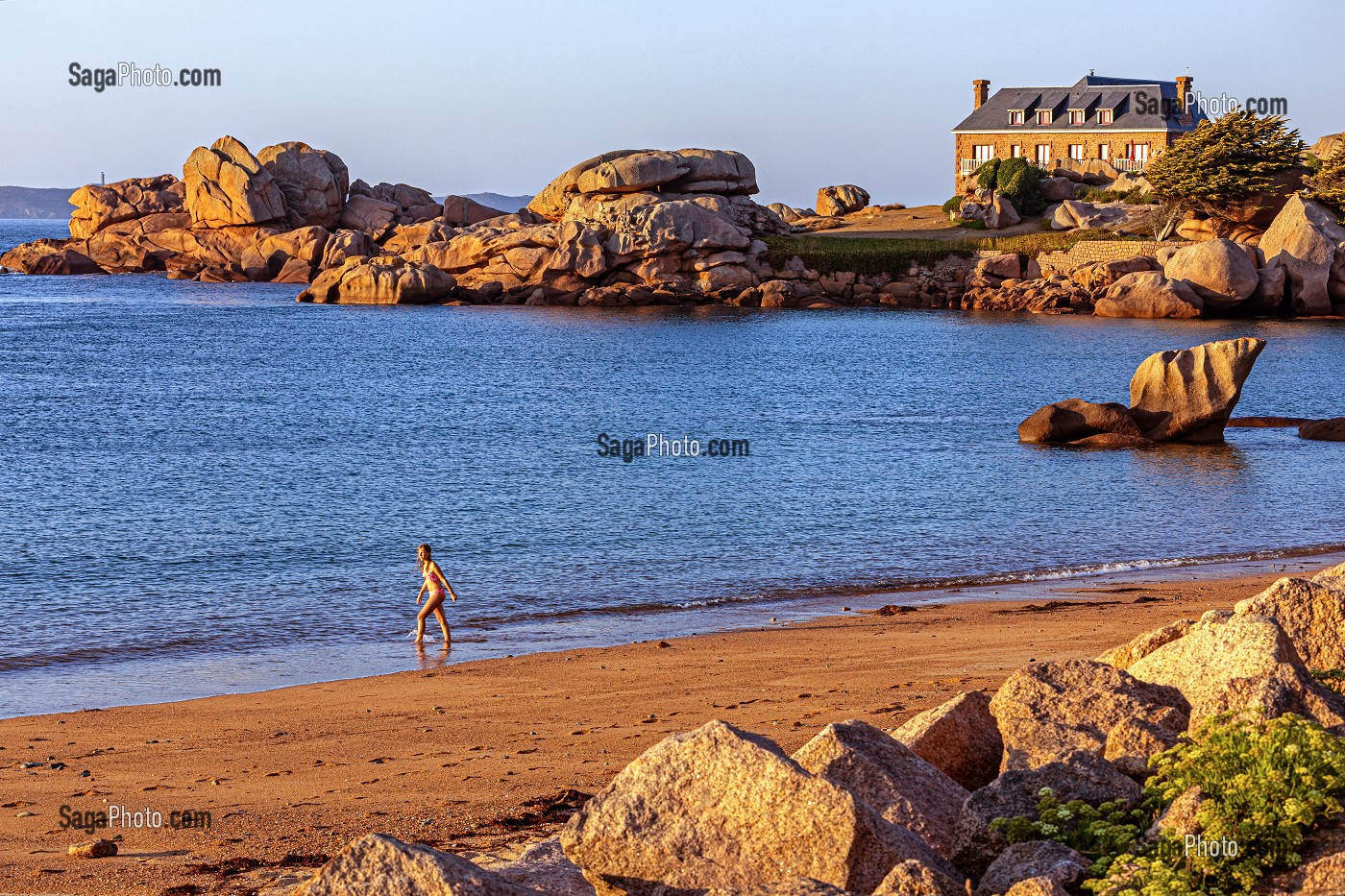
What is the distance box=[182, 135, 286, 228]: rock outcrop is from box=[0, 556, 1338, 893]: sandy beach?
96.8 meters

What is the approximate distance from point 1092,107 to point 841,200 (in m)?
24.2

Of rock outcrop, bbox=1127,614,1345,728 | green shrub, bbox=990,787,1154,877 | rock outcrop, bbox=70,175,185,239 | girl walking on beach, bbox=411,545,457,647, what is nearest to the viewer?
green shrub, bbox=990,787,1154,877

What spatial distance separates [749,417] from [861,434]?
6778 mm

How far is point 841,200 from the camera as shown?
12256 cm

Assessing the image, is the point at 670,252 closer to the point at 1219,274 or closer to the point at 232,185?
the point at 1219,274

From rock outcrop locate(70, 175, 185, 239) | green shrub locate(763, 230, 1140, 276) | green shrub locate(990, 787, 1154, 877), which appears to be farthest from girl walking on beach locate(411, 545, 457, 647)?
rock outcrop locate(70, 175, 185, 239)

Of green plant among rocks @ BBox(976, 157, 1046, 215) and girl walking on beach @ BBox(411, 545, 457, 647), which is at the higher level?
green plant among rocks @ BBox(976, 157, 1046, 215)

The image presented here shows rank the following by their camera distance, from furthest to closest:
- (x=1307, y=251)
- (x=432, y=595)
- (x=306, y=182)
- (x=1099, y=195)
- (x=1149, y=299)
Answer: (x=306, y=182) < (x=1099, y=195) < (x=1149, y=299) < (x=1307, y=251) < (x=432, y=595)

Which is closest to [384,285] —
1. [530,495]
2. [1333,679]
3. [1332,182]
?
[1332,182]

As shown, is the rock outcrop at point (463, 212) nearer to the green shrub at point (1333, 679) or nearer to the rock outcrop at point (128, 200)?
the rock outcrop at point (128, 200)

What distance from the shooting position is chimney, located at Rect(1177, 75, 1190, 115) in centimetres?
10550

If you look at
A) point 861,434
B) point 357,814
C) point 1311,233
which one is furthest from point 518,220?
point 357,814

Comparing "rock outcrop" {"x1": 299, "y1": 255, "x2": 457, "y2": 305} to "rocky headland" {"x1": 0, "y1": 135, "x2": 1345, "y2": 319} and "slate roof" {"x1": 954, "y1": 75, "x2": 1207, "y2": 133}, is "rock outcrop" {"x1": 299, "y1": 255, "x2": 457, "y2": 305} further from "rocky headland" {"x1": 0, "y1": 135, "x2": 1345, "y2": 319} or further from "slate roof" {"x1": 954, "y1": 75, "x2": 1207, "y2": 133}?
"slate roof" {"x1": 954, "y1": 75, "x2": 1207, "y2": 133}

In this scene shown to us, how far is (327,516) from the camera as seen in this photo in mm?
28609
